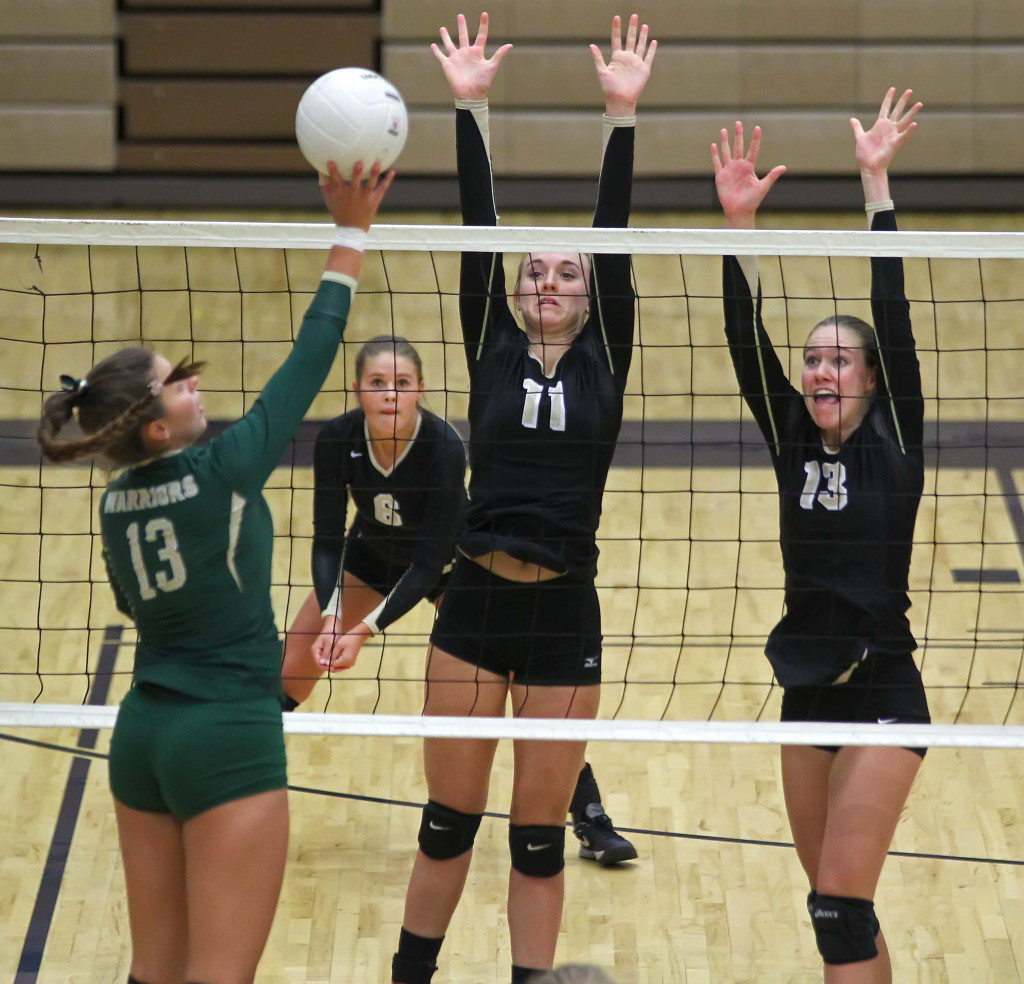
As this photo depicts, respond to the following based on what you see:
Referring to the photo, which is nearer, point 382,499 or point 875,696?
point 875,696

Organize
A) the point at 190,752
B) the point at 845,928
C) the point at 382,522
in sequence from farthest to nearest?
1. the point at 382,522
2. the point at 845,928
3. the point at 190,752

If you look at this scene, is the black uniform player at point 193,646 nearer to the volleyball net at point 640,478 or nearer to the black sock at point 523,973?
the volleyball net at point 640,478

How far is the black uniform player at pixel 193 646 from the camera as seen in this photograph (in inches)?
109

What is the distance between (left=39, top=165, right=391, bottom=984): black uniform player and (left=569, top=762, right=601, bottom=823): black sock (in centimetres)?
213

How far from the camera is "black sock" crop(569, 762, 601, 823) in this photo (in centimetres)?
489

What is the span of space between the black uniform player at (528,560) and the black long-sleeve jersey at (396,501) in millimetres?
638

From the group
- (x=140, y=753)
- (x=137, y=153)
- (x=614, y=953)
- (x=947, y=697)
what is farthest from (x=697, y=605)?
(x=137, y=153)

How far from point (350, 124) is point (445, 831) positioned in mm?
1756

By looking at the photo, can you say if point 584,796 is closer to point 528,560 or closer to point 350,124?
point 528,560

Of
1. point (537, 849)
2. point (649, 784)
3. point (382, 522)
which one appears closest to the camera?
point (537, 849)

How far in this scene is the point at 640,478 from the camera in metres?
7.55

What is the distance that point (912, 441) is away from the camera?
3604 millimetres

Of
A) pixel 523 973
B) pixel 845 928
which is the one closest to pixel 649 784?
pixel 523 973

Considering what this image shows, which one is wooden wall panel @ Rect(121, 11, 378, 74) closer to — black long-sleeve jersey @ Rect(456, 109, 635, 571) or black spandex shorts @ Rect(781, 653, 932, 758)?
black long-sleeve jersey @ Rect(456, 109, 635, 571)
